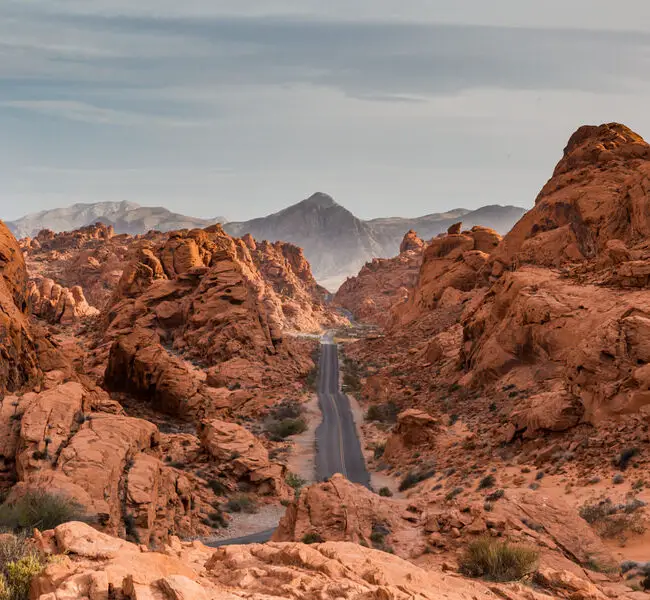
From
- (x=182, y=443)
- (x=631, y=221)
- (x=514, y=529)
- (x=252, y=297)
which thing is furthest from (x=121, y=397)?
(x=631, y=221)

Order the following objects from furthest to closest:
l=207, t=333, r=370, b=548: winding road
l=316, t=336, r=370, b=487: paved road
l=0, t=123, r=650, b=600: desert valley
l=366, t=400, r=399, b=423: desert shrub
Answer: l=366, t=400, r=399, b=423: desert shrub < l=316, t=336, r=370, b=487: paved road < l=207, t=333, r=370, b=548: winding road < l=0, t=123, r=650, b=600: desert valley

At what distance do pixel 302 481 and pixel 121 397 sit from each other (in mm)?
13274

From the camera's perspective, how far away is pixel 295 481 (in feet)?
108

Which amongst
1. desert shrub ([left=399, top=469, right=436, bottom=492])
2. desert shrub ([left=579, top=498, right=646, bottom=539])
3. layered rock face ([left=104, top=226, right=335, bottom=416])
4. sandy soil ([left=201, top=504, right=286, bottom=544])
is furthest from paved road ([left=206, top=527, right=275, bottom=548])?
layered rock face ([left=104, top=226, right=335, bottom=416])

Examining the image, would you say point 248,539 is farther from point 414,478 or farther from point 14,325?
point 14,325

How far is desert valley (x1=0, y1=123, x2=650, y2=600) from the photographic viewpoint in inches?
409

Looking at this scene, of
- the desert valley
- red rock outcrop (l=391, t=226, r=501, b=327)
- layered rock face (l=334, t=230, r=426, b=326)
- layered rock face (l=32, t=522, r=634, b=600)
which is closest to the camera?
layered rock face (l=32, t=522, r=634, b=600)

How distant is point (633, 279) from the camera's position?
104 ft

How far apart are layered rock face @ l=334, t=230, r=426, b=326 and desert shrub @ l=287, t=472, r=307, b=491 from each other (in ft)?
330

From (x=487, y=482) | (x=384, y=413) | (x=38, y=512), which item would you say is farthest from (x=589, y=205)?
(x=38, y=512)

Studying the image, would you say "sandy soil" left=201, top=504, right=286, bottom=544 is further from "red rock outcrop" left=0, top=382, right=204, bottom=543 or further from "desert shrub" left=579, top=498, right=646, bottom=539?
"desert shrub" left=579, top=498, right=646, bottom=539

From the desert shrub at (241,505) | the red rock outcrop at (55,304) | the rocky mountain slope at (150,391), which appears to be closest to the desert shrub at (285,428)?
the rocky mountain slope at (150,391)

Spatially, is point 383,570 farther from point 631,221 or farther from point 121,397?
point 631,221

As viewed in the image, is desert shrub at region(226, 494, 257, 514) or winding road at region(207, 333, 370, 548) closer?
desert shrub at region(226, 494, 257, 514)
